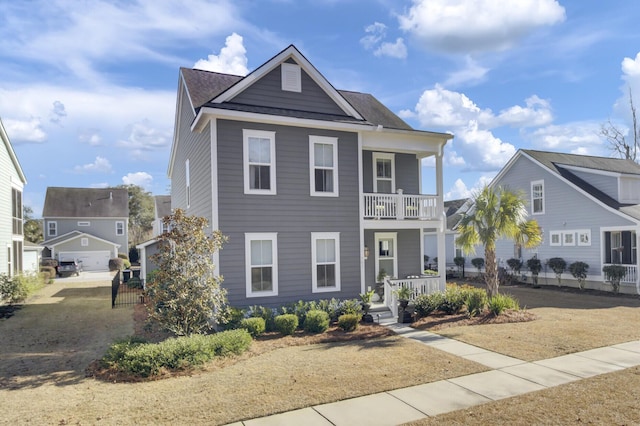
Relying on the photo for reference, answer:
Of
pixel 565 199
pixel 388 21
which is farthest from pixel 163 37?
pixel 565 199

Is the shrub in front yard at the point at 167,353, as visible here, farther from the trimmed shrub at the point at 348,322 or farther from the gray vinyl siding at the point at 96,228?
the gray vinyl siding at the point at 96,228

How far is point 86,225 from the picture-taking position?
147ft

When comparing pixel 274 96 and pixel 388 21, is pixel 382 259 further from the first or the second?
pixel 388 21

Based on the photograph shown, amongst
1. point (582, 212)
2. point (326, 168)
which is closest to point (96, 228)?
point (326, 168)

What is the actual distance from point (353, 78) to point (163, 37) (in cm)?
878

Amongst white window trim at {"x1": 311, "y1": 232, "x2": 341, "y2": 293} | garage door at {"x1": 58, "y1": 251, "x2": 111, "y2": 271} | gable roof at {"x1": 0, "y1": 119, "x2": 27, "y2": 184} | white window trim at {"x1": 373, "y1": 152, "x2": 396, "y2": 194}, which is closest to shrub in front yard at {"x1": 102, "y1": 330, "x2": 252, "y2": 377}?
white window trim at {"x1": 311, "y1": 232, "x2": 341, "y2": 293}

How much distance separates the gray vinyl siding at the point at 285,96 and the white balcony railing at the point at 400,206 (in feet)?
10.8

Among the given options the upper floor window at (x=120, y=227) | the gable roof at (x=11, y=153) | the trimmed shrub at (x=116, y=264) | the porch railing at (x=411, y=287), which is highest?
the gable roof at (x=11, y=153)

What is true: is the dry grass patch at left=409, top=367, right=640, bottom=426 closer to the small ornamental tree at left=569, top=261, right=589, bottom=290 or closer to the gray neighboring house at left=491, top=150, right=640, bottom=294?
the gray neighboring house at left=491, top=150, right=640, bottom=294

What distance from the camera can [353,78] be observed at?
1966 centimetres

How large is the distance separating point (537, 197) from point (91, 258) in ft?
129

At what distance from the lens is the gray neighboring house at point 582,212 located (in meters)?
20.7

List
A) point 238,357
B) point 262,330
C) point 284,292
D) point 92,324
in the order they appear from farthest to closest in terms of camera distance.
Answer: point 92,324 → point 284,292 → point 262,330 → point 238,357

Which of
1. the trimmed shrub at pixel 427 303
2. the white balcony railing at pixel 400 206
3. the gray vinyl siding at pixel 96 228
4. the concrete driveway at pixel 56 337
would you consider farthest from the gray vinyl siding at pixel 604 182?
the gray vinyl siding at pixel 96 228
